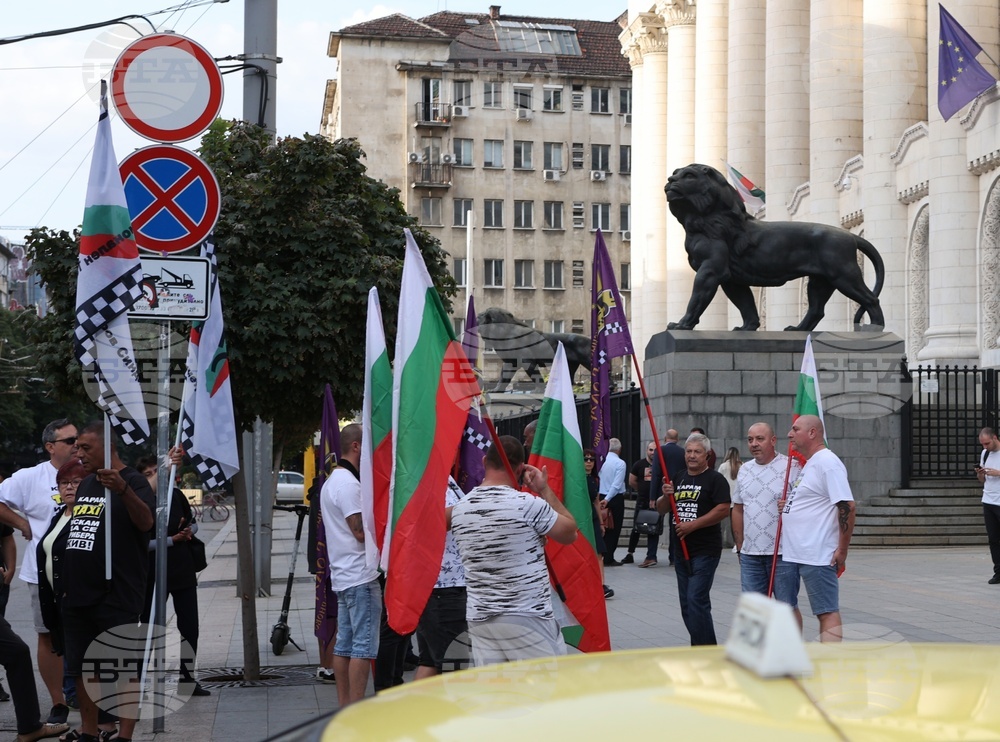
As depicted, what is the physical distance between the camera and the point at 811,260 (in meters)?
20.7

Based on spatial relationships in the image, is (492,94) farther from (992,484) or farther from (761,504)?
Answer: (761,504)

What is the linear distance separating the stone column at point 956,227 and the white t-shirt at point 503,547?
77.5ft

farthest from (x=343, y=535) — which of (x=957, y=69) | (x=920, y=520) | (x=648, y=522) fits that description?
(x=957, y=69)

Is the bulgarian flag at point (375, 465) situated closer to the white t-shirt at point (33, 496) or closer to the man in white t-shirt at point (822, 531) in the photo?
the white t-shirt at point (33, 496)

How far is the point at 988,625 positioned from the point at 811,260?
29.2 ft

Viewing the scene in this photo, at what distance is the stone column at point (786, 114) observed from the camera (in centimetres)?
3841

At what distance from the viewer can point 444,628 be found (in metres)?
7.88

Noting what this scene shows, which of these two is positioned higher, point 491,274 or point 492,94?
point 492,94

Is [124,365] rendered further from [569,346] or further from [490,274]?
[490,274]

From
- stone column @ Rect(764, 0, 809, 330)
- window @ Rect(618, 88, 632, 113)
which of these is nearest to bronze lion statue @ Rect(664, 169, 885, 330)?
stone column @ Rect(764, 0, 809, 330)

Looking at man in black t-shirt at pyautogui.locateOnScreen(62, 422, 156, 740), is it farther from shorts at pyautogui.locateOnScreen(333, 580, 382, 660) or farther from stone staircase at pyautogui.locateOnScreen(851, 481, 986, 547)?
stone staircase at pyautogui.locateOnScreen(851, 481, 986, 547)

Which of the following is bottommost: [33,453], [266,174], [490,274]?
[33,453]

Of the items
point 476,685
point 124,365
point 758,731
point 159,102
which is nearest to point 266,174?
point 159,102

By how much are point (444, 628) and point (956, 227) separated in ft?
77.5
